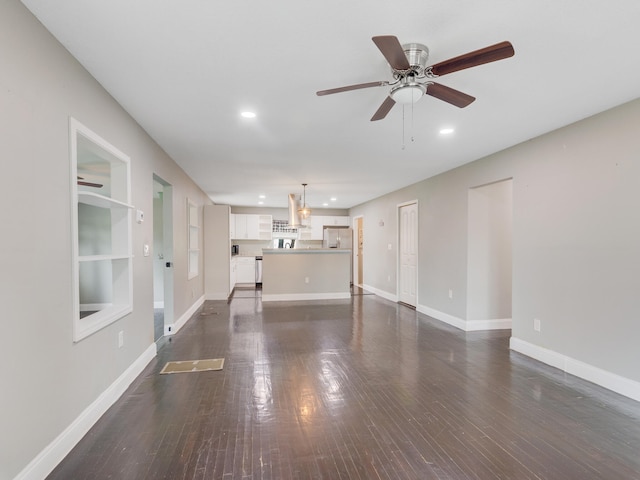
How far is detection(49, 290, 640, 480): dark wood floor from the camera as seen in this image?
5.82 feet

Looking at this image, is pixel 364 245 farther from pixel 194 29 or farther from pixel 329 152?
pixel 194 29

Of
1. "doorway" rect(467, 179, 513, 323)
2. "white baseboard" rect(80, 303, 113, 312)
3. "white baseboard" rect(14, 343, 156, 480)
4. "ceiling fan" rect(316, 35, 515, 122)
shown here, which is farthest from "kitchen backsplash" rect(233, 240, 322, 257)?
"ceiling fan" rect(316, 35, 515, 122)

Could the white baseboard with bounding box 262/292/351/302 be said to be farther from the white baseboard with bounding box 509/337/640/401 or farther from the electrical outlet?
the electrical outlet

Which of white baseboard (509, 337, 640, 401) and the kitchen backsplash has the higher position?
the kitchen backsplash

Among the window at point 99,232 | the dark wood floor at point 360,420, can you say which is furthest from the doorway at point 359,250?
the window at point 99,232

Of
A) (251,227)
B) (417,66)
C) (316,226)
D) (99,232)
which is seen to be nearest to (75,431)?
(417,66)

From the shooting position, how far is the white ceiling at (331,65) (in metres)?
1.59

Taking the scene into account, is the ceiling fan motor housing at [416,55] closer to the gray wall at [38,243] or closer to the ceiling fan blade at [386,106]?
the ceiling fan blade at [386,106]

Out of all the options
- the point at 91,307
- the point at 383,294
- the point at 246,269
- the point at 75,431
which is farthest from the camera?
the point at 246,269

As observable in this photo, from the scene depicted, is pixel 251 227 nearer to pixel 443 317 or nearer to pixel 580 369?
pixel 443 317

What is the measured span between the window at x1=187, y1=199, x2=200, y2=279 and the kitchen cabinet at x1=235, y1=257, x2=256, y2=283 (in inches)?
115

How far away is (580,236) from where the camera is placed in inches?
118

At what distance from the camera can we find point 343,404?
245 cm

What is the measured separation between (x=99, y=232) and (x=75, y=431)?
12.1 feet
